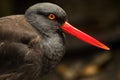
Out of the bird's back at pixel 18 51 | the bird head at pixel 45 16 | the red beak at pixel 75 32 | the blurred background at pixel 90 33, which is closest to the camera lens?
the bird's back at pixel 18 51

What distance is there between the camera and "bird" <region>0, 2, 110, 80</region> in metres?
4.11

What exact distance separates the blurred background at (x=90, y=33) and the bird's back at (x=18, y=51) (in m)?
4.46

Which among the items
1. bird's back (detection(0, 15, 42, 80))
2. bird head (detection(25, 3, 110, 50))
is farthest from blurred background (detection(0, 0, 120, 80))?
bird's back (detection(0, 15, 42, 80))

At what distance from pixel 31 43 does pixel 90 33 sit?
15.4ft

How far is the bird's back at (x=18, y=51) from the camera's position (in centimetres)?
411

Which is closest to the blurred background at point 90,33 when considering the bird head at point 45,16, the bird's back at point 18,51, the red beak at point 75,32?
the red beak at point 75,32

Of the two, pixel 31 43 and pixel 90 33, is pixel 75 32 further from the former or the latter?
pixel 90 33

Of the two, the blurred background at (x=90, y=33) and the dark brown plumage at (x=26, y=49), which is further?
the blurred background at (x=90, y=33)

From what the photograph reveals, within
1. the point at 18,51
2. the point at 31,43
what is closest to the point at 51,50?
the point at 31,43

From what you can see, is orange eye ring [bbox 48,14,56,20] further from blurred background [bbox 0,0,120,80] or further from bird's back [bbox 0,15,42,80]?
blurred background [bbox 0,0,120,80]

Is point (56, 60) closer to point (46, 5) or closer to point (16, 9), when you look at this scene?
point (46, 5)

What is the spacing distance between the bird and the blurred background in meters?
4.37

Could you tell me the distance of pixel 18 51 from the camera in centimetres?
413

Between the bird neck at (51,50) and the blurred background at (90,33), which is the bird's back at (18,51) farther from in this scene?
the blurred background at (90,33)
